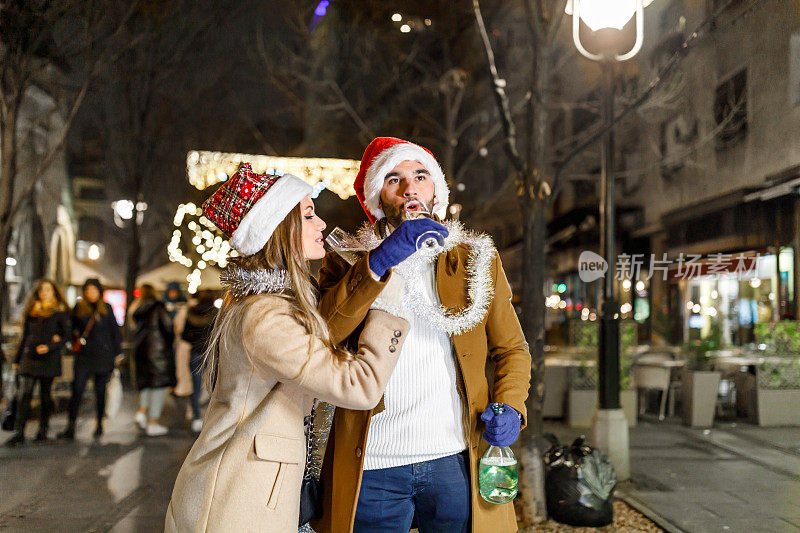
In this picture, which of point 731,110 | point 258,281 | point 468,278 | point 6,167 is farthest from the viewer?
point 6,167

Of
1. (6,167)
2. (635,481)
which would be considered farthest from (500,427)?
(6,167)

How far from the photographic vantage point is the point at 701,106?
6.46m

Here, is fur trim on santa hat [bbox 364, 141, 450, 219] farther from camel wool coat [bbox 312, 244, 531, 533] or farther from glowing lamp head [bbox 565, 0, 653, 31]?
glowing lamp head [bbox 565, 0, 653, 31]

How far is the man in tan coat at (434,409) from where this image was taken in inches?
96.3

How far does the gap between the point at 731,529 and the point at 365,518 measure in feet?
13.0

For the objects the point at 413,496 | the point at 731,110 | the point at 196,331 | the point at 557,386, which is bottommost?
the point at 557,386

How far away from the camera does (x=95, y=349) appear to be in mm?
9148

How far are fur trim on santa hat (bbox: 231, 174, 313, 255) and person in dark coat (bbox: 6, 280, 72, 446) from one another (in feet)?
24.5

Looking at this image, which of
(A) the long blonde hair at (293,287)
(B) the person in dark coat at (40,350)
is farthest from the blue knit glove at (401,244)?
(B) the person in dark coat at (40,350)

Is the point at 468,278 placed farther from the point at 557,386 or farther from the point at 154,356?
the point at 557,386

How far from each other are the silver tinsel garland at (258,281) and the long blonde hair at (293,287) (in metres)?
0.02

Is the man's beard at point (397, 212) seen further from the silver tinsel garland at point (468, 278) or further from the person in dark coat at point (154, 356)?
the person in dark coat at point (154, 356)

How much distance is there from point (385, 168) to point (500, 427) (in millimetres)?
1074

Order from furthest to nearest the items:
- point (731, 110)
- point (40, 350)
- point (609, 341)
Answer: point (40, 350), point (609, 341), point (731, 110)
